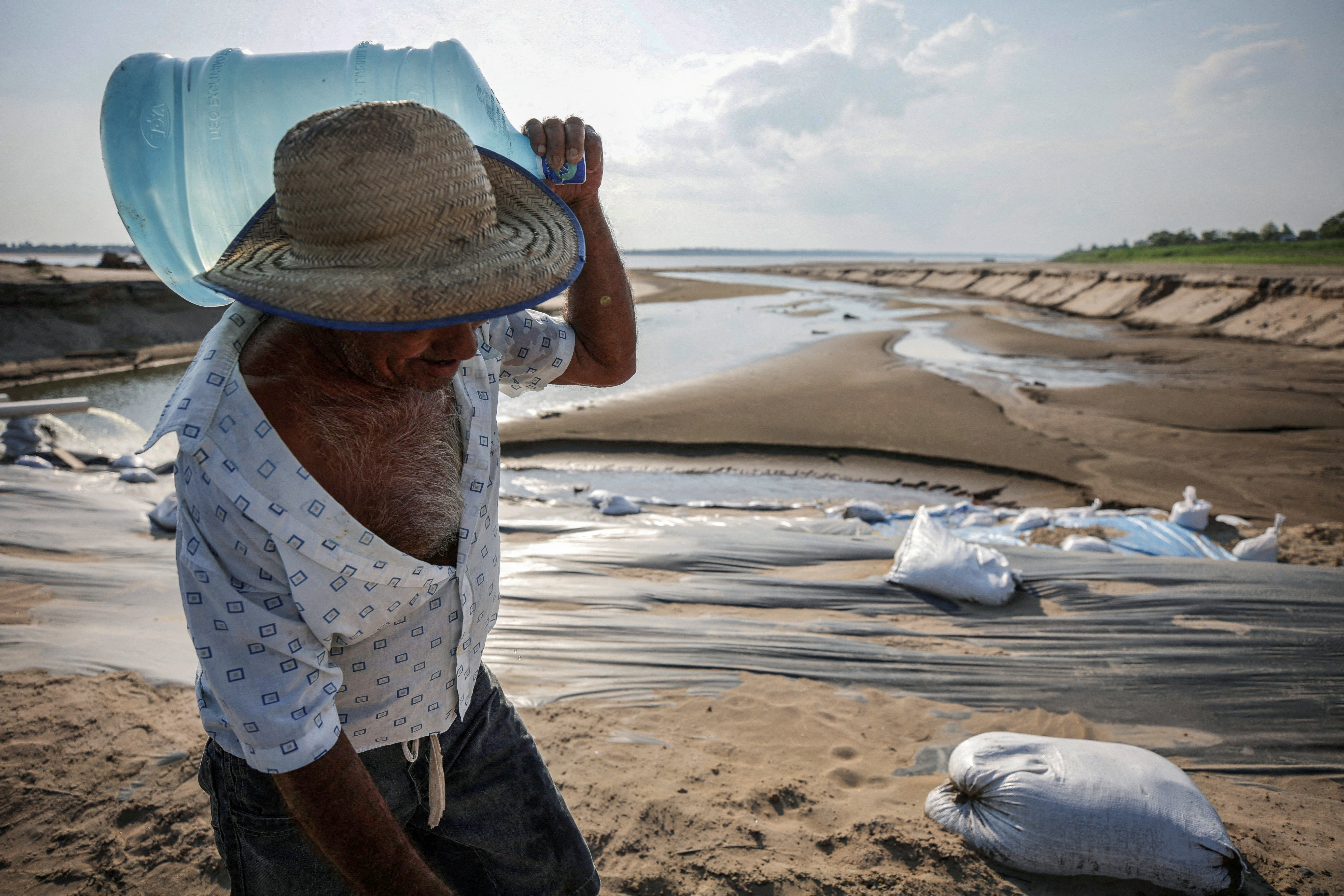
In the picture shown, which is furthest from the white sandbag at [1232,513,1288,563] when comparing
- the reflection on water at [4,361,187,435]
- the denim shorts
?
the reflection on water at [4,361,187,435]

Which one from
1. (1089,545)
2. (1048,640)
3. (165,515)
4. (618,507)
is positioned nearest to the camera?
(1048,640)

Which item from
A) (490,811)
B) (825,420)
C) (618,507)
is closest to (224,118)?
(490,811)

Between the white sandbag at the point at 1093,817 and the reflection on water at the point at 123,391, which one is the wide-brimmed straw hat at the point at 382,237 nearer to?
the white sandbag at the point at 1093,817

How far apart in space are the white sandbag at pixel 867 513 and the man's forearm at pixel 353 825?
170 inches

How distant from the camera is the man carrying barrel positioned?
0.86 metres

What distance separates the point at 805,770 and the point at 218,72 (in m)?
2.51

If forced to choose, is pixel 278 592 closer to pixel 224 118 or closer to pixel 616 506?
pixel 224 118

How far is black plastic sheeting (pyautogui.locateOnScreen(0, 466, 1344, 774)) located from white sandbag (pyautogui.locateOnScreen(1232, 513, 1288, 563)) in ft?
2.55

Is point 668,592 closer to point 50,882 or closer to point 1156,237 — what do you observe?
point 50,882

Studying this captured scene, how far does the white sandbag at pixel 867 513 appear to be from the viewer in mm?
5059

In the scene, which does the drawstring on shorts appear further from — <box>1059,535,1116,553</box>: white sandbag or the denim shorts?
<box>1059,535,1116,553</box>: white sandbag

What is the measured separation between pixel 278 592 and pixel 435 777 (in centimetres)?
54

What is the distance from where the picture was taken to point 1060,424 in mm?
8008

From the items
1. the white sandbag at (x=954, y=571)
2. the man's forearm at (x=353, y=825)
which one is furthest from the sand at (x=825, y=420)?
the man's forearm at (x=353, y=825)
